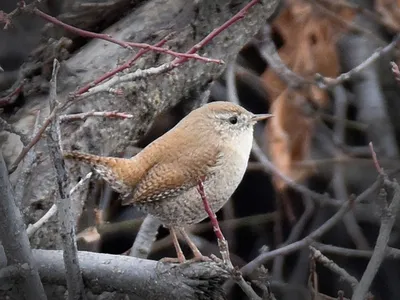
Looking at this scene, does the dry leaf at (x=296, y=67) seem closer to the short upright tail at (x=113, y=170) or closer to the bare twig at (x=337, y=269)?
the short upright tail at (x=113, y=170)

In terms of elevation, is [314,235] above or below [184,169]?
below

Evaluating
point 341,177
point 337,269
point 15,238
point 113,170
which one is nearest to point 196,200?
point 113,170

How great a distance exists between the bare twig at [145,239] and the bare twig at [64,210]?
3.94ft

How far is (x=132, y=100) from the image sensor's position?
10.8 ft

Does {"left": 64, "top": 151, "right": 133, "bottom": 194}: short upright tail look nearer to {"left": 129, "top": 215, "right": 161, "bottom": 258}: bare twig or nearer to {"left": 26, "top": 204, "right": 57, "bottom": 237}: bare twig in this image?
{"left": 26, "top": 204, "right": 57, "bottom": 237}: bare twig

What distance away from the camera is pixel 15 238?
213 cm

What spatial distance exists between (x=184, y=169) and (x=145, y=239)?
0.76 meters

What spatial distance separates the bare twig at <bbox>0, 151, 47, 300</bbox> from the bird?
1.98 ft

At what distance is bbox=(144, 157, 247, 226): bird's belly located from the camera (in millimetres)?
2773

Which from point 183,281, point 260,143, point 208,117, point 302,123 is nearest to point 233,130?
point 208,117

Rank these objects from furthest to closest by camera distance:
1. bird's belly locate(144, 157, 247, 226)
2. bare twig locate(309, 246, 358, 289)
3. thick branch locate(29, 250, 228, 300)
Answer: bird's belly locate(144, 157, 247, 226) < thick branch locate(29, 250, 228, 300) < bare twig locate(309, 246, 358, 289)

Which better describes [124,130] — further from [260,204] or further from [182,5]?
[260,204]

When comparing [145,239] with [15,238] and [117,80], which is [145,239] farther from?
[117,80]

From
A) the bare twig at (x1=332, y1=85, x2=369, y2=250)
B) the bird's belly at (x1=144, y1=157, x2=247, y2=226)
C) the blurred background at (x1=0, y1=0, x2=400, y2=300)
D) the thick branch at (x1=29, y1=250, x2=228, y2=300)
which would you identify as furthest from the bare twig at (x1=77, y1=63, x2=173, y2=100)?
the bare twig at (x1=332, y1=85, x2=369, y2=250)
